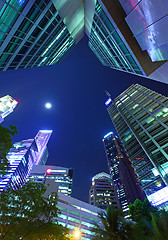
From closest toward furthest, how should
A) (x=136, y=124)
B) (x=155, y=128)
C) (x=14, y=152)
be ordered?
(x=155, y=128), (x=136, y=124), (x=14, y=152)

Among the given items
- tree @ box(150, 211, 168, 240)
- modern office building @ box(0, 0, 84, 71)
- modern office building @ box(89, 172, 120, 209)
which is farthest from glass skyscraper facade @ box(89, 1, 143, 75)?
modern office building @ box(89, 172, 120, 209)

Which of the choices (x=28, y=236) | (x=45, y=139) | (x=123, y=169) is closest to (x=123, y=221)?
(x=28, y=236)

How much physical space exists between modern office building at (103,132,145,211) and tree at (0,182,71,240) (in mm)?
113116

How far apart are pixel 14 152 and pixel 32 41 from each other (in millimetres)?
Result: 105887

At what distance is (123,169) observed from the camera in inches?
5340

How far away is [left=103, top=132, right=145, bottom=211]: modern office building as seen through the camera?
116 meters

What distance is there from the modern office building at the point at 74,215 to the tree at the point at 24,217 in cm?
1326

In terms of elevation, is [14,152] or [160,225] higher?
[14,152]

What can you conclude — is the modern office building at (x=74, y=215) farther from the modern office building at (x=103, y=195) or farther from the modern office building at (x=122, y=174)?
the modern office building at (x=122, y=174)

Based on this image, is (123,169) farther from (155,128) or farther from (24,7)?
(24,7)

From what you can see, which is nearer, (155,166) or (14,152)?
(155,166)

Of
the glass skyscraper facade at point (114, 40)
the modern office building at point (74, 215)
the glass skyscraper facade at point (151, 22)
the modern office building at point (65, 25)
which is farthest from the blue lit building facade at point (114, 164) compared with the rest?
the glass skyscraper facade at point (151, 22)

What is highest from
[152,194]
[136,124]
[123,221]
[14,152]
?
[14,152]

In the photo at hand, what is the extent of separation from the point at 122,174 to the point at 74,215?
123m
